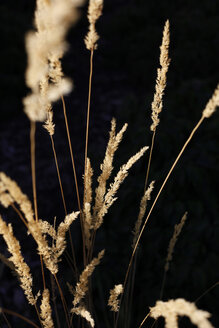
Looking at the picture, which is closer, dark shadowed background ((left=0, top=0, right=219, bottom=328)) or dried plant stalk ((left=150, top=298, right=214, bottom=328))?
dried plant stalk ((left=150, top=298, right=214, bottom=328))

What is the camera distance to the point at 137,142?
2.54 metres

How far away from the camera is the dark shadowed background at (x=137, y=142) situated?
195 cm

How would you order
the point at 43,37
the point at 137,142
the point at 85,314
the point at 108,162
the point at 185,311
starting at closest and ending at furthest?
the point at 185,311 → the point at 43,37 → the point at 85,314 → the point at 108,162 → the point at 137,142

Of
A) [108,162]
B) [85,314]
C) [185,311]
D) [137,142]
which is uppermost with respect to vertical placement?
[137,142]

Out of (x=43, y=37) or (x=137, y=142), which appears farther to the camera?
(x=137, y=142)

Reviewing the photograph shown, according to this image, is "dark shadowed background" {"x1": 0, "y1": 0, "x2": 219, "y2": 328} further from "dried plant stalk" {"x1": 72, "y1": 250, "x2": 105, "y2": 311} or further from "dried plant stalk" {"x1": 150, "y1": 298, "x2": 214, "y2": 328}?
"dried plant stalk" {"x1": 150, "y1": 298, "x2": 214, "y2": 328}

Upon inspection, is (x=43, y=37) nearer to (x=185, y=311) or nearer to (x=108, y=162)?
(x=108, y=162)

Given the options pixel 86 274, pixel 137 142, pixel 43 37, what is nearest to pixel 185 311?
pixel 86 274

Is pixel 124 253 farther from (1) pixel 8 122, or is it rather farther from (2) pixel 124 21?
(2) pixel 124 21

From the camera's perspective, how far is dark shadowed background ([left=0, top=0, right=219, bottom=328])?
195 cm

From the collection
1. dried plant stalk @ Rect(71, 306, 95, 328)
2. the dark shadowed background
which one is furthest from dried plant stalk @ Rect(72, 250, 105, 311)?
the dark shadowed background

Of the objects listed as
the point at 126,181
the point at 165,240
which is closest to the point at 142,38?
the point at 126,181

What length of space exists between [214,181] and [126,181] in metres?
0.61

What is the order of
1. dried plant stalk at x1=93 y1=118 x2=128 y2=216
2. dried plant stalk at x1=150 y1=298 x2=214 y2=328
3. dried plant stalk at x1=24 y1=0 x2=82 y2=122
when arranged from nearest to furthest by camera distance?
dried plant stalk at x1=150 y1=298 x2=214 y2=328
dried plant stalk at x1=24 y1=0 x2=82 y2=122
dried plant stalk at x1=93 y1=118 x2=128 y2=216
